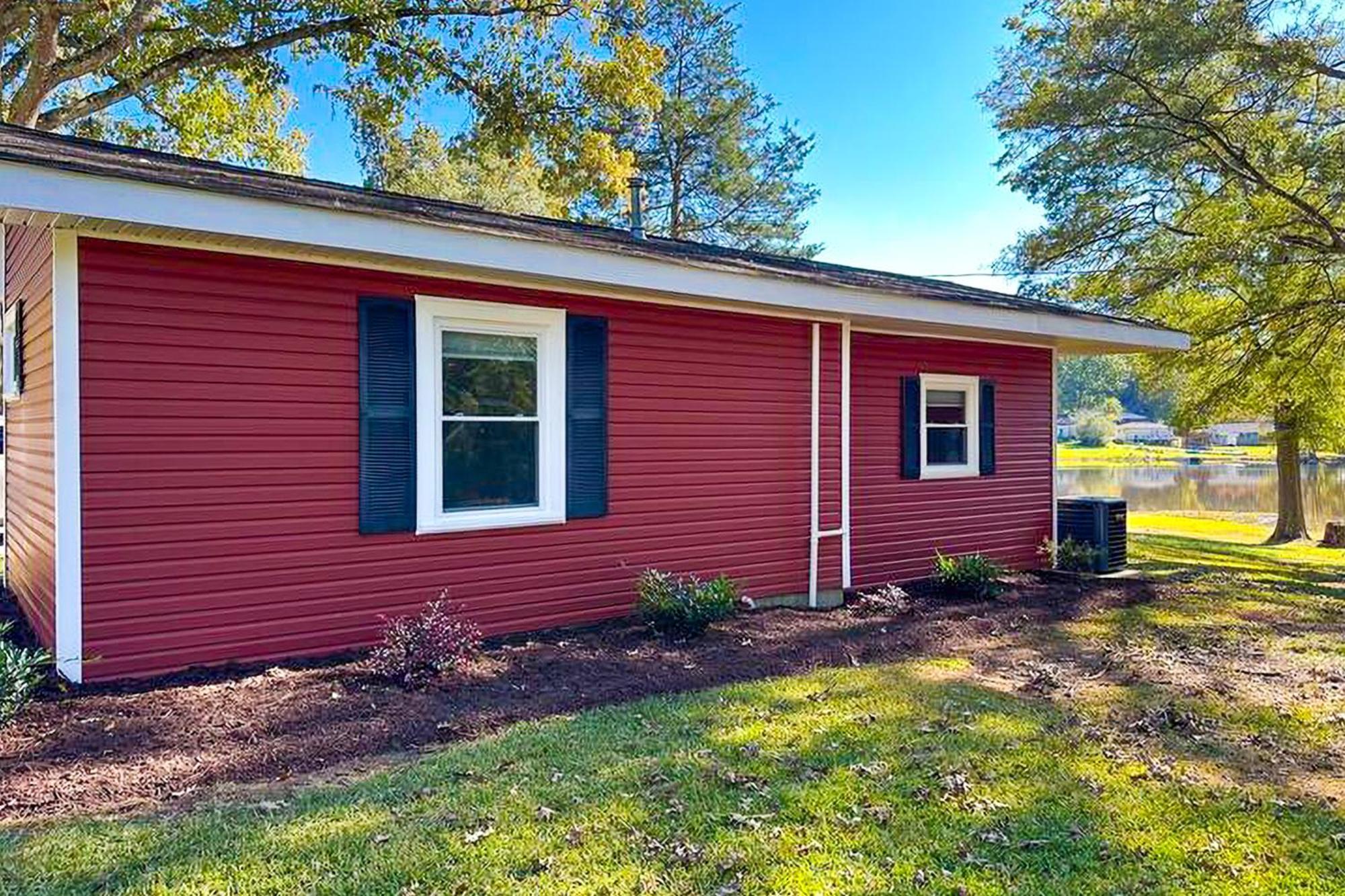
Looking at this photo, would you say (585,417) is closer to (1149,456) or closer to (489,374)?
(489,374)

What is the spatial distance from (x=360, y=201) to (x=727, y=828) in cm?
396

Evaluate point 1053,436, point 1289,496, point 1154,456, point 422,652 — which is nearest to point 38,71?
point 422,652

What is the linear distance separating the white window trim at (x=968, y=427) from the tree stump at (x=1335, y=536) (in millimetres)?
10743

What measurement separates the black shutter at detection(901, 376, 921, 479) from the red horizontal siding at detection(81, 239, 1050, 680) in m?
1.69

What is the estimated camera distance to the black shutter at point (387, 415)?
16.2ft

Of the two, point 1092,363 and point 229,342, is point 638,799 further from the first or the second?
point 1092,363

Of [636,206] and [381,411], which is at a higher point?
[636,206]

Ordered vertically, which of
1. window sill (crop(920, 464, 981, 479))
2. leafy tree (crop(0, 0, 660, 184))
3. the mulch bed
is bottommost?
the mulch bed

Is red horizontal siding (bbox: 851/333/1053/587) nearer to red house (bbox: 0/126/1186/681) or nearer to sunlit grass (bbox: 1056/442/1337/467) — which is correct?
red house (bbox: 0/126/1186/681)

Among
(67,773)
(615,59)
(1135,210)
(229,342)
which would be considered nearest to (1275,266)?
(1135,210)

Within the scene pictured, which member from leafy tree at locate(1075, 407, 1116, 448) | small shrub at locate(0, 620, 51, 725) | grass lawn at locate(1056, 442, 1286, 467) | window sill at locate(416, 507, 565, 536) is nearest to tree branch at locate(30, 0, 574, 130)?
window sill at locate(416, 507, 565, 536)

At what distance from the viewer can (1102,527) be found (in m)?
9.06

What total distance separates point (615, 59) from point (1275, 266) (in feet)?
32.9

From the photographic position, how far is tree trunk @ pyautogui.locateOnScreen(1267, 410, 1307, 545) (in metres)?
15.9
